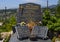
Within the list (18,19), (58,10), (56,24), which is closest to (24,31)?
(18,19)

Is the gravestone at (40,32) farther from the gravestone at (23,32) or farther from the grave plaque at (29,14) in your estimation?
the grave plaque at (29,14)

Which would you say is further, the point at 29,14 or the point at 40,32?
the point at 29,14

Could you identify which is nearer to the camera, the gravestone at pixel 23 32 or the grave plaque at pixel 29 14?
the gravestone at pixel 23 32

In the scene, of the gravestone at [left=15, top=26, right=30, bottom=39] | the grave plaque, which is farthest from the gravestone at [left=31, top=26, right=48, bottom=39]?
the grave plaque

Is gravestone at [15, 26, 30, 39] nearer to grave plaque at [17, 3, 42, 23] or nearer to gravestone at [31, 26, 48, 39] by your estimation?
gravestone at [31, 26, 48, 39]

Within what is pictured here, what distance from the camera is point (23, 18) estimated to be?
5.94 meters

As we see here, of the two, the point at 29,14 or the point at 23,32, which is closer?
the point at 23,32

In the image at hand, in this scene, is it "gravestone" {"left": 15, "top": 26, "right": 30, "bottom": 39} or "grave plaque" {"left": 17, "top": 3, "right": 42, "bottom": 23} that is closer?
"gravestone" {"left": 15, "top": 26, "right": 30, "bottom": 39}

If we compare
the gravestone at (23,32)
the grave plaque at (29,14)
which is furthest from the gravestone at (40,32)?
the grave plaque at (29,14)

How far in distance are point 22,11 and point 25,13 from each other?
10cm

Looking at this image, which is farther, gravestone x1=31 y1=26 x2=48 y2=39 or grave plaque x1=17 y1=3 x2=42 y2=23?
grave plaque x1=17 y1=3 x2=42 y2=23

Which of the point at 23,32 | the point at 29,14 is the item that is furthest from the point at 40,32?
the point at 29,14

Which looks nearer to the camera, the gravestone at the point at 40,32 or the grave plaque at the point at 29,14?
the gravestone at the point at 40,32

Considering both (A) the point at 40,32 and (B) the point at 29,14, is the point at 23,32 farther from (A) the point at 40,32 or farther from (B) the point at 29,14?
(B) the point at 29,14
